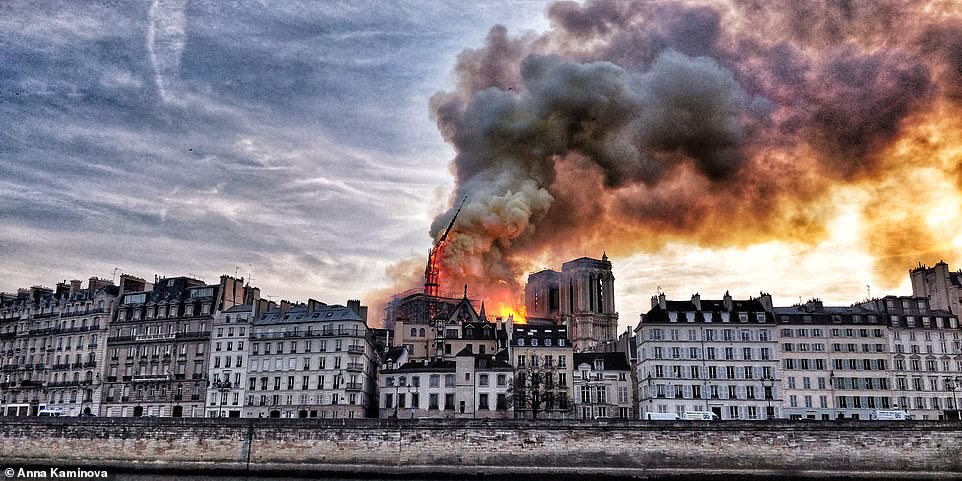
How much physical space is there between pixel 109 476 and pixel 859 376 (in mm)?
57573

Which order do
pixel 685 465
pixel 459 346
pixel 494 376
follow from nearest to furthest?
pixel 685 465 → pixel 494 376 → pixel 459 346

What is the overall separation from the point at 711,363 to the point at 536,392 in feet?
48.6

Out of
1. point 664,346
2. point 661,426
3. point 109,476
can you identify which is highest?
point 664,346

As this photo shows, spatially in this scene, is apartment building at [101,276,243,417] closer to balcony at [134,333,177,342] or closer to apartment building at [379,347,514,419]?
balcony at [134,333,177,342]

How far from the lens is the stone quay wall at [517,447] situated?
47.5 m

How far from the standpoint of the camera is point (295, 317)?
7194cm

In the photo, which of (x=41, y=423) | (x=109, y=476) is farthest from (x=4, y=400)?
(x=109, y=476)

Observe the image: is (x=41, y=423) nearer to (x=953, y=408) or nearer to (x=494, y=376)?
(x=494, y=376)

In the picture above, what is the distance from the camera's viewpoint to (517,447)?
49438 millimetres

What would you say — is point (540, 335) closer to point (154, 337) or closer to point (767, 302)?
point (767, 302)

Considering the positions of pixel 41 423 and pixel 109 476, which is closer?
pixel 109 476

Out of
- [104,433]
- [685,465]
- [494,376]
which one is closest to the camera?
[685,465]

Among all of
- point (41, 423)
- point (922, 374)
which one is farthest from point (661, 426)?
point (41, 423)

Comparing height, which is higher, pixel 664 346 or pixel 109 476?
pixel 664 346
